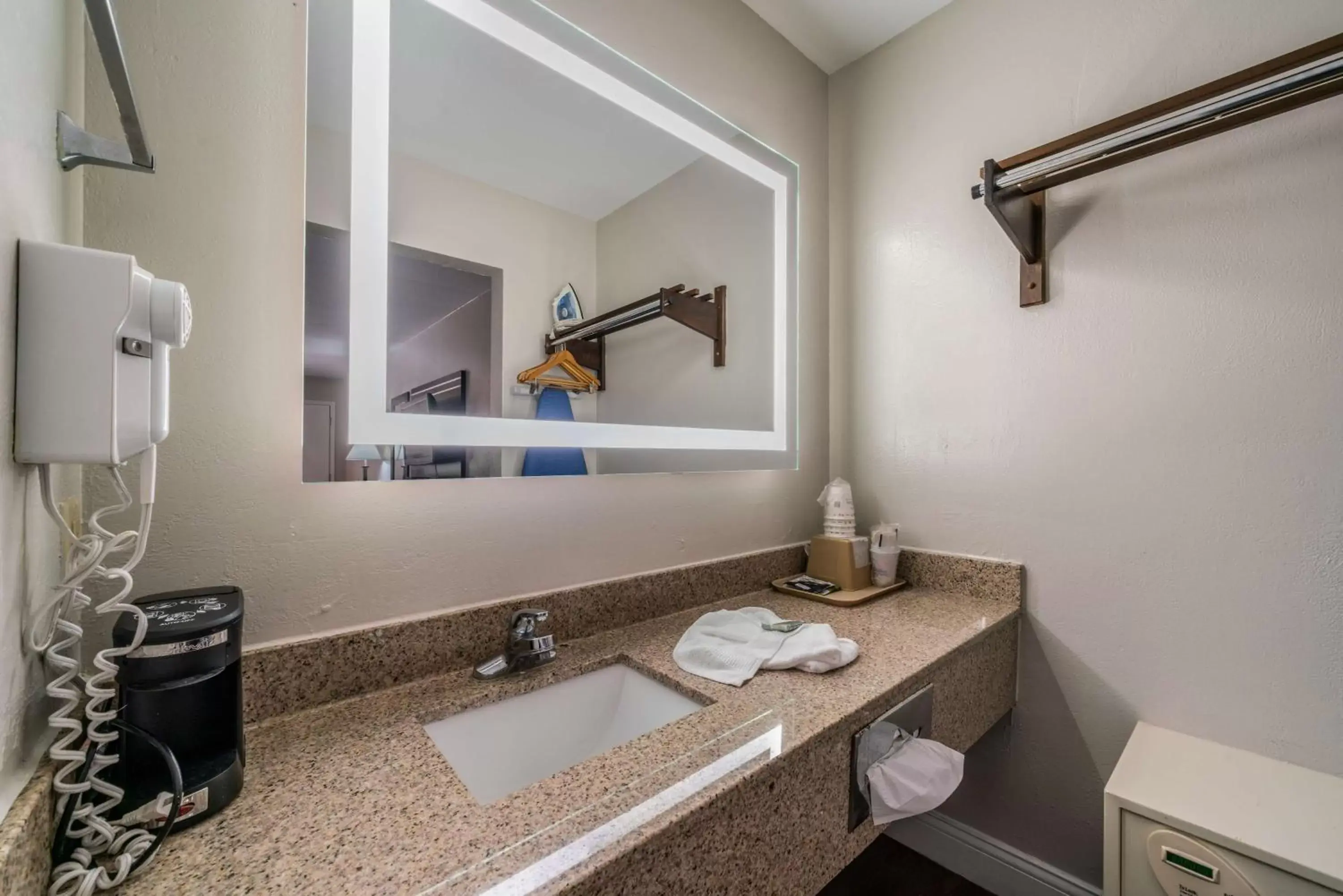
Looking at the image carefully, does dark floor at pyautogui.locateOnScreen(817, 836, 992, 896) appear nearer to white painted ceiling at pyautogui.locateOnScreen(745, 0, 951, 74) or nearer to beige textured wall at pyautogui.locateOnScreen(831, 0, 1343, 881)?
beige textured wall at pyautogui.locateOnScreen(831, 0, 1343, 881)

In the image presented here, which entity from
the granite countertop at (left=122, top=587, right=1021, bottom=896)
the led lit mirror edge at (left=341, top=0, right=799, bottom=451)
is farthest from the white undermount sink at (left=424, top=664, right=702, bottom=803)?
the led lit mirror edge at (left=341, top=0, right=799, bottom=451)

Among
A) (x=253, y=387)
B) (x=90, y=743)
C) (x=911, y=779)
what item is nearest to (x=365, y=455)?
(x=253, y=387)

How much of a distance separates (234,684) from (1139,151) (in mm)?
1555

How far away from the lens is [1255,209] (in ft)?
3.18

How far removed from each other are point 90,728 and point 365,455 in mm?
396

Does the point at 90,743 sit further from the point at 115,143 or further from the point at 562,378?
the point at 562,378

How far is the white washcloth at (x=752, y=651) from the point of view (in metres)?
0.87

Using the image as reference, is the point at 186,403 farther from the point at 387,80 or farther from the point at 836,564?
the point at 836,564

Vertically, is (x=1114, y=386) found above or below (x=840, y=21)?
below

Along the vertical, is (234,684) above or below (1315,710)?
above

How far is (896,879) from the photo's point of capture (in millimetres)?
1344

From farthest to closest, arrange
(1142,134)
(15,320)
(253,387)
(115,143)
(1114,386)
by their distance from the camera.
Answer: (1114,386) → (1142,134) → (253,387) → (115,143) → (15,320)

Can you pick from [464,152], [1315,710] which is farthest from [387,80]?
[1315,710]

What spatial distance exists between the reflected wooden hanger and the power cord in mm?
531
